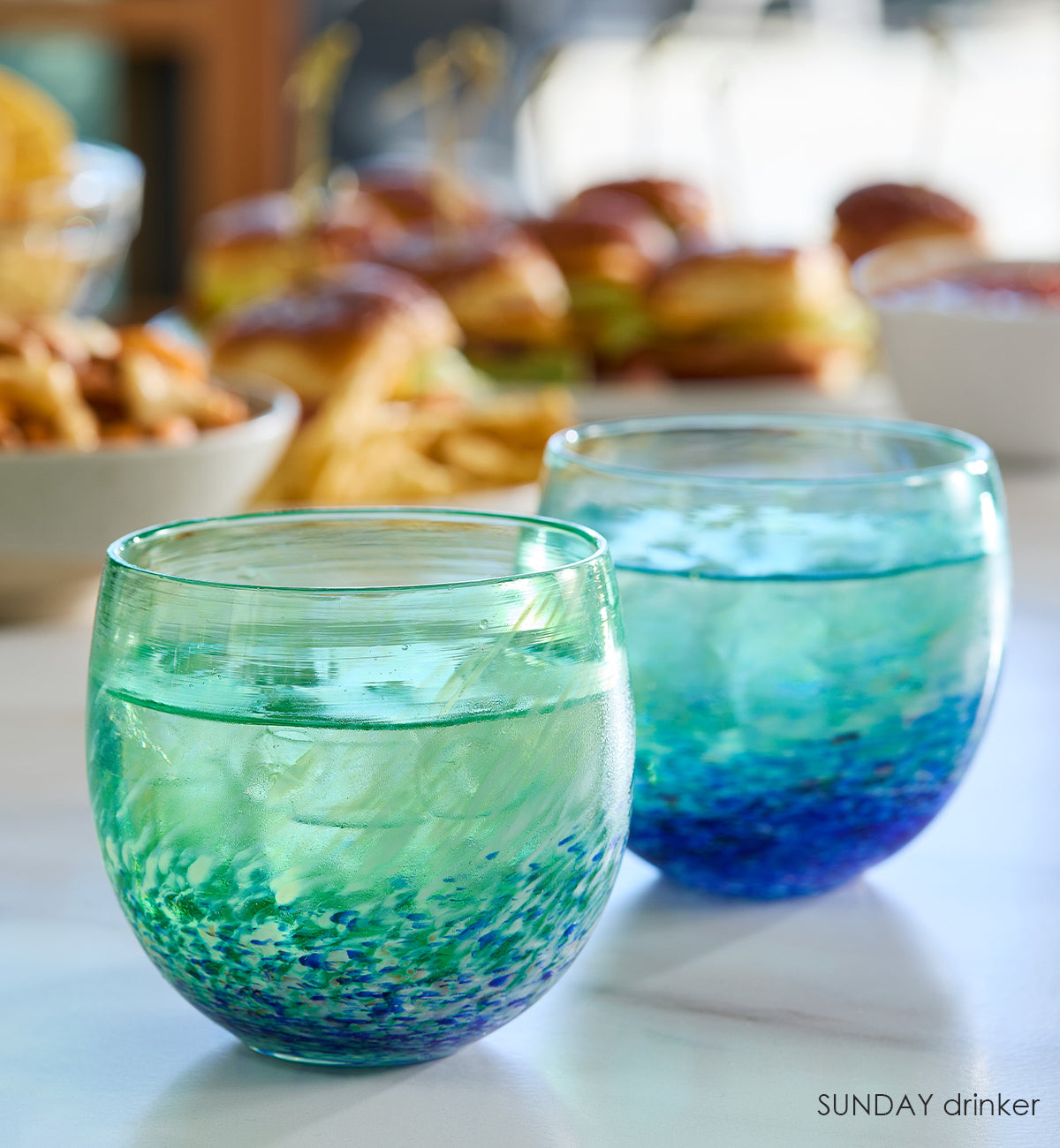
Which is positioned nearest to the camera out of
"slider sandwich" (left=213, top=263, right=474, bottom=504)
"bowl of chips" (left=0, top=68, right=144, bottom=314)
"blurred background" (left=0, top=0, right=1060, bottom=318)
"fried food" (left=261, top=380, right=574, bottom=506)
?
"fried food" (left=261, top=380, right=574, bottom=506)

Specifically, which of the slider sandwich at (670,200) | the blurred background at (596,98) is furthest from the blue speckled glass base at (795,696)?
the blurred background at (596,98)

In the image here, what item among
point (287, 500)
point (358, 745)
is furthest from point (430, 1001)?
point (287, 500)

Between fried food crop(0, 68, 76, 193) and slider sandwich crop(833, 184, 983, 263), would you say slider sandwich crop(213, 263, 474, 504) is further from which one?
slider sandwich crop(833, 184, 983, 263)

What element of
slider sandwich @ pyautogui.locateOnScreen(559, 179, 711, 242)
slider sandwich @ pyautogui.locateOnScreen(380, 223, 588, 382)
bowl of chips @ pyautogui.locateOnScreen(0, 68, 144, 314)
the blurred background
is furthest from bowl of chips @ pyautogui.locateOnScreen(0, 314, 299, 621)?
the blurred background

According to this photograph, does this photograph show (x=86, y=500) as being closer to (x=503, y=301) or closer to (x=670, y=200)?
(x=503, y=301)

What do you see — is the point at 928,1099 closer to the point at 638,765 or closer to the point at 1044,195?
the point at 638,765

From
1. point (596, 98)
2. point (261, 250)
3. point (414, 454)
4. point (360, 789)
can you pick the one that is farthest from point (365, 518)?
point (596, 98)
